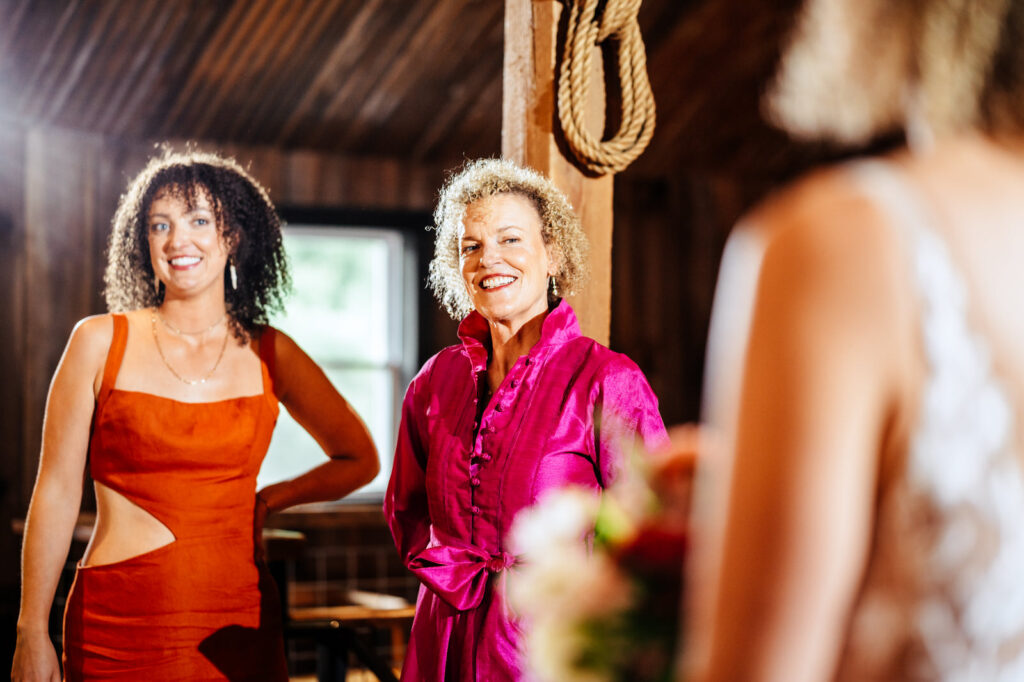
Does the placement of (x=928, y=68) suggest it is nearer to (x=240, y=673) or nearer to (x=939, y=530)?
(x=939, y=530)

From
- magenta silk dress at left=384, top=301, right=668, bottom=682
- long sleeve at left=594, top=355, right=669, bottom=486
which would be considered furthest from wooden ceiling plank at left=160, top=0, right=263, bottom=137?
long sleeve at left=594, top=355, right=669, bottom=486

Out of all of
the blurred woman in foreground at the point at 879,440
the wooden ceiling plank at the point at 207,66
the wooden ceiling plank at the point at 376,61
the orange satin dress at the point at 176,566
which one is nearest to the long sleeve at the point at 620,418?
the orange satin dress at the point at 176,566

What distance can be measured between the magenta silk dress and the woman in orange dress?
0.42 m

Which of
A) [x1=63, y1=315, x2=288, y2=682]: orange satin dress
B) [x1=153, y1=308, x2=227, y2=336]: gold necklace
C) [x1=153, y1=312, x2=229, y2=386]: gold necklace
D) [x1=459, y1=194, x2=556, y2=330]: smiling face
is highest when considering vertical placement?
[x1=459, y1=194, x2=556, y2=330]: smiling face

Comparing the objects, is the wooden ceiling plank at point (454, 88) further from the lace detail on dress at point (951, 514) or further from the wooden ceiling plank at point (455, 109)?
the lace detail on dress at point (951, 514)

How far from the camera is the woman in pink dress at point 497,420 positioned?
1.87 metres

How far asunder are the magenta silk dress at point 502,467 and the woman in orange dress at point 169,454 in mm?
415

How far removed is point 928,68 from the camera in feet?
2.39

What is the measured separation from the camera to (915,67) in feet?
2.40

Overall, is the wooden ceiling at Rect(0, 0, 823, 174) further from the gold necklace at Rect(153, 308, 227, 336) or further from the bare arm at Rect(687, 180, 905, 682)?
the bare arm at Rect(687, 180, 905, 682)

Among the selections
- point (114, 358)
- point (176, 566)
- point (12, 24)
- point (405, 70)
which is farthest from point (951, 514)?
point (405, 70)

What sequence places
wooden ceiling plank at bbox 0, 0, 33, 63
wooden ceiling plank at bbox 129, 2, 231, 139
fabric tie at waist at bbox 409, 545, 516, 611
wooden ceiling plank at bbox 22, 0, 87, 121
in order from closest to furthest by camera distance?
fabric tie at waist at bbox 409, 545, 516, 611
wooden ceiling plank at bbox 0, 0, 33, 63
wooden ceiling plank at bbox 22, 0, 87, 121
wooden ceiling plank at bbox 129, 2, 231, 139

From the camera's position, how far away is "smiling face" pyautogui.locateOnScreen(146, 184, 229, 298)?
2248mm

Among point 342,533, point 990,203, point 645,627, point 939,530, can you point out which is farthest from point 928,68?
point 342,533
